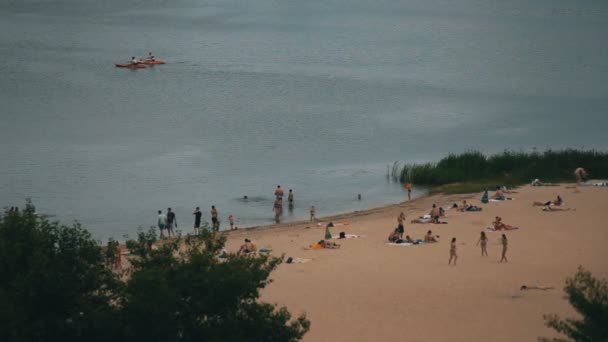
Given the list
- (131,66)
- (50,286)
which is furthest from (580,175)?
(131,66)

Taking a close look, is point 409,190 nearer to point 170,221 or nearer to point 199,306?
point 170,221

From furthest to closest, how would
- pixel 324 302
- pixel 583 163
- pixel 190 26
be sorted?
pixel 190 26
pixel 583 163
pixel 324 302

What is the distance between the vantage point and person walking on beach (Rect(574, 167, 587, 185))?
148 ft

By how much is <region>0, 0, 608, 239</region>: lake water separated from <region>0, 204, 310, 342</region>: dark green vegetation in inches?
840

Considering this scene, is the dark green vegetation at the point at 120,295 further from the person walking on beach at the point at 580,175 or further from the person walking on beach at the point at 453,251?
the person walking on beach at the point at 580,175

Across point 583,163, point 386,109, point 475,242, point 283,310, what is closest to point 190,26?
point 386,109

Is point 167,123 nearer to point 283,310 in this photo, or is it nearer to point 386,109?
point 386,109

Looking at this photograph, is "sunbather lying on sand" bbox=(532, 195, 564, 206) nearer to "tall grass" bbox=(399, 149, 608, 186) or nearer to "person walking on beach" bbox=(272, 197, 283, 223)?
"tall grass" bbox=(399, 149, 608, 186)

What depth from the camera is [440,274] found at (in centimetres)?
3059

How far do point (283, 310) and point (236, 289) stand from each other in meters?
1.20

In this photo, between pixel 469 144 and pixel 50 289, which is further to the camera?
pixel 469 144

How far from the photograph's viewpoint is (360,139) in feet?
211

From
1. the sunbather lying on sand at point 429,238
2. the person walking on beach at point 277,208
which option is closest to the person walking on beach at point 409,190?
the person walking on beach at point 277,208

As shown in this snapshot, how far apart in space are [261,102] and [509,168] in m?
30.2
